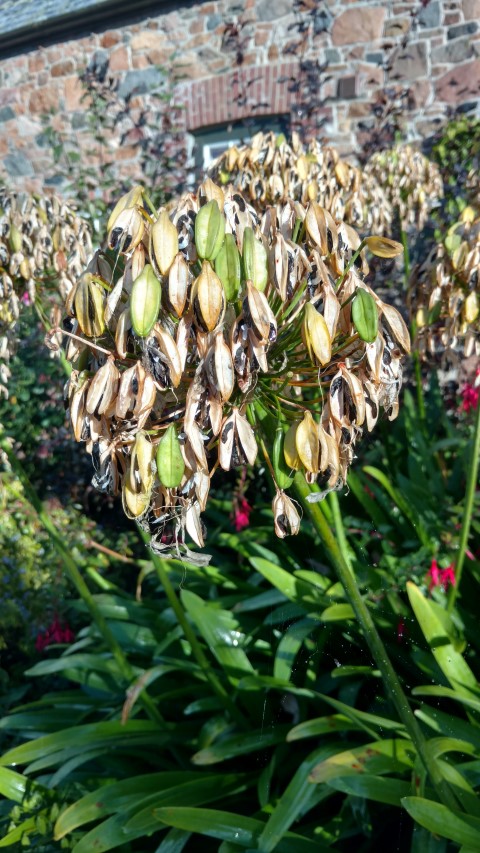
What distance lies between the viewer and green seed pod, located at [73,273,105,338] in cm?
144

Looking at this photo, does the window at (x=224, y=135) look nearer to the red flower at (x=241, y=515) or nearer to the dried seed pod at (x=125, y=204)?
the red flower at (x=241, y=515)

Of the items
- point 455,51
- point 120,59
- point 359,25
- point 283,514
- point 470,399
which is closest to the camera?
point 283,514

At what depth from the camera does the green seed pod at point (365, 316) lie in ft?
4.48

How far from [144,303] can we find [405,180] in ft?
11.3

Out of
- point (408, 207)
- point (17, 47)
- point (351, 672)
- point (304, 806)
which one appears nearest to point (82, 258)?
point (351, 672)

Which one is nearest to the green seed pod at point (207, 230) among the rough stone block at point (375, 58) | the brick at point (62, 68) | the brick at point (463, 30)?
the brick at point (463, 30)

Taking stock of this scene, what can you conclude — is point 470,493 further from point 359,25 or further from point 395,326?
point 359,25

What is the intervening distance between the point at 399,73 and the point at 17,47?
4.39m

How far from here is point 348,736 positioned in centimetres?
282

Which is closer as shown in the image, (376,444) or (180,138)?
(376,444)

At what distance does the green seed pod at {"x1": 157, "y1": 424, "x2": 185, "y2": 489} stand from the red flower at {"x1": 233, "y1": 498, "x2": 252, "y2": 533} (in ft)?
8.38

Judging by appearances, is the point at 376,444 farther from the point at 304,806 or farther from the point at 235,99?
the point at 235,99

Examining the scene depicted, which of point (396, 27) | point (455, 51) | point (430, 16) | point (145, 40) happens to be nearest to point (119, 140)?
point (145, 40)

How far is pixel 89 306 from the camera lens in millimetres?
1446
